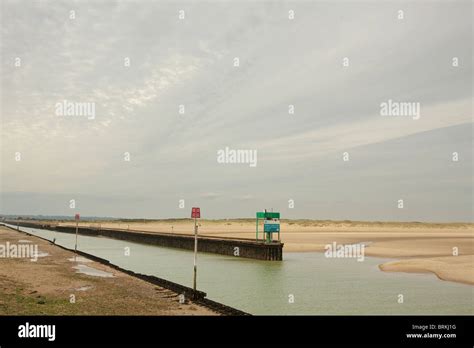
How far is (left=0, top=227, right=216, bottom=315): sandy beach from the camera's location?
16.4m

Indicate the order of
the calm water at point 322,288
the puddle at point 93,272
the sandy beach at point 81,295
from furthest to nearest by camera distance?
the puddle at point 93,272 → the calm water at point 322,288 → the sandy beach at point 81,295

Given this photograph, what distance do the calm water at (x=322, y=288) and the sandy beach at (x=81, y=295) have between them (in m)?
3.76

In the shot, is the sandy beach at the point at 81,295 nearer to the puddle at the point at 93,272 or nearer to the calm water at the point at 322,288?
the puddle at the point at 93,272

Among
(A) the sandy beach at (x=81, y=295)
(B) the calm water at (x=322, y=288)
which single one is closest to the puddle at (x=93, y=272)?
(A) the sandy beach at (x=81, y=295)

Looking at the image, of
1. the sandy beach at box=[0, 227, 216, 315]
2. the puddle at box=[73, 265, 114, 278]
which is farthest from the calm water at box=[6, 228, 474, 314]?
the puddle at box=[73, 265, 114, 278]

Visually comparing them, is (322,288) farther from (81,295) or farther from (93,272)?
(93,272)

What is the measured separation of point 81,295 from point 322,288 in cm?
1453

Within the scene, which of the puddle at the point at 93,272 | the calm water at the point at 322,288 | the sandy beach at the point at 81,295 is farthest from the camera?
the puddle at the point at 93,272

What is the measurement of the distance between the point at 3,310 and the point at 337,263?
3103 centimetres

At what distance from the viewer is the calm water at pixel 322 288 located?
66.9 feet
